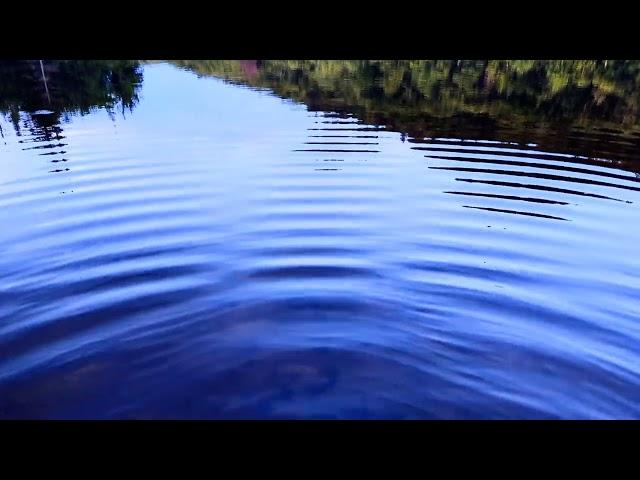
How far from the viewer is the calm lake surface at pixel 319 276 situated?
433cm

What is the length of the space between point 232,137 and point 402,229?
33.3 ft

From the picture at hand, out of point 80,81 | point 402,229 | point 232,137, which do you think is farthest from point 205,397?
point 80,81

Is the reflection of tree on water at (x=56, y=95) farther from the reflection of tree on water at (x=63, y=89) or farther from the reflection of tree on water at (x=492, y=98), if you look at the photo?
the reflection of tree on water at (x=492, y=98)

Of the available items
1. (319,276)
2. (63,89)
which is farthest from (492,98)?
(63,89)

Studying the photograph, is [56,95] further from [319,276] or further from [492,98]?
[319,276]

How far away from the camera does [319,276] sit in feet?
20.8

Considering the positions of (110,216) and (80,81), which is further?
(80,81)

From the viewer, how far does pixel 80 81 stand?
2920 cm

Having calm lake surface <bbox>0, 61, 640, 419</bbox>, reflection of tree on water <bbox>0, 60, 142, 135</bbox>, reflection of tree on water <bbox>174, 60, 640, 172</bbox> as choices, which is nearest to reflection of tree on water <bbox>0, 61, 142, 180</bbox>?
reflection of tree on water <bbox>0, 60, 142, 135</bbox>

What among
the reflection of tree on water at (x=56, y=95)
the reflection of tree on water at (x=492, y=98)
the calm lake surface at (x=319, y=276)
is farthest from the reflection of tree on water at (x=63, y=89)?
the calm lake surface at (x=319, y=276)

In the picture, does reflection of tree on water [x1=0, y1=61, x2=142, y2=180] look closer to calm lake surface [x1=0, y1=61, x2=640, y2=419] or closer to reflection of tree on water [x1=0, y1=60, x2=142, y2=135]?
reflection of tree on water [x1=0, y1=60, x2=142, y2=135]

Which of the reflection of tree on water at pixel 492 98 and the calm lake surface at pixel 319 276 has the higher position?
the reflection of tree on water at pixel 492 98

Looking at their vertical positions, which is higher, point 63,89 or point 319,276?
point 63,89
